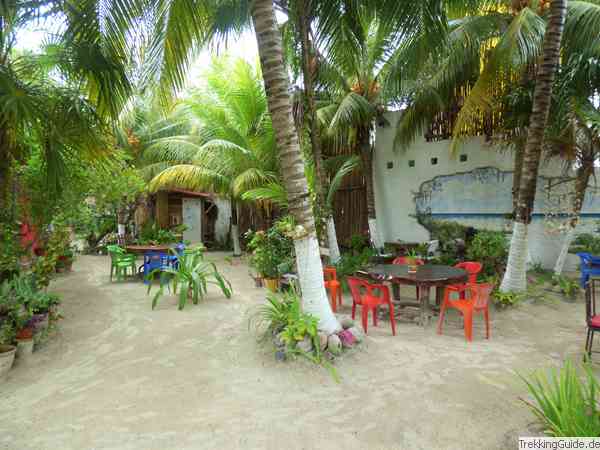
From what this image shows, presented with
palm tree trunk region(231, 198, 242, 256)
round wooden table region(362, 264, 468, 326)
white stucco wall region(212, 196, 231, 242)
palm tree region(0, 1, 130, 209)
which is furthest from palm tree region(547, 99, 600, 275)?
white stucco wall region(212, 196, 231, 242)

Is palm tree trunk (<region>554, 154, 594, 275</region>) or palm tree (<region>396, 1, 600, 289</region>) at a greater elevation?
palm tree (<region>396, 1, 600, 289</region>)

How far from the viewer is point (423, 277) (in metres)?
4.91

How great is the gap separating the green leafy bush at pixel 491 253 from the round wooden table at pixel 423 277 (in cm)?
186

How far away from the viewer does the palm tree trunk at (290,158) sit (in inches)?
150

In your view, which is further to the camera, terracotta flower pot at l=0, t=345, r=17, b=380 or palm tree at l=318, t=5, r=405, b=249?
palm tree at l=318, t=5, r=405, b=249

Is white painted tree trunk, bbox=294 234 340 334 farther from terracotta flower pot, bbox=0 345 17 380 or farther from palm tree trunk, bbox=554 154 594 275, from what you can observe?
palm tree trunk, bbox=554 154 594 275

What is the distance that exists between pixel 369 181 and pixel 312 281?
576cm

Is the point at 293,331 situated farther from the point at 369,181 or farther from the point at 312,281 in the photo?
the point at 369,181

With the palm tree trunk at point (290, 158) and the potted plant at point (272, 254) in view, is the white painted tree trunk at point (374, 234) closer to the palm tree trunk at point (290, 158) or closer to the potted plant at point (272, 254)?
the potted plant at point (272, 254)

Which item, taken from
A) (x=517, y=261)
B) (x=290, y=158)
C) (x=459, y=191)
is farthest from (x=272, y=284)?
(x=459, y=191)

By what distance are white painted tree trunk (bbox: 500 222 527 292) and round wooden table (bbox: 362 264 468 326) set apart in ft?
4.25

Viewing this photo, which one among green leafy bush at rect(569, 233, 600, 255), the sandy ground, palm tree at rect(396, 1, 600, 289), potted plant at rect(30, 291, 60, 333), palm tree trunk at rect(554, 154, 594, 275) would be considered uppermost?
palm tree at rect(396, 1, 600, 289)

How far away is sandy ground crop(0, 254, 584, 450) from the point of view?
2645mm

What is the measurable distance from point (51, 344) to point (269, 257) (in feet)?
12.7
